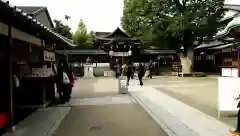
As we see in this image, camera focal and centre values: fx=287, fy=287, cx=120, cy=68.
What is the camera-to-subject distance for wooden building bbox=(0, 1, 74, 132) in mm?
7535

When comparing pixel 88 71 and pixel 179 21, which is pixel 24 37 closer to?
pixel 179 21

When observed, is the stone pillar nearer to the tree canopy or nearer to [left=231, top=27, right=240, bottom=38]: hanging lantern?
the tree canopy

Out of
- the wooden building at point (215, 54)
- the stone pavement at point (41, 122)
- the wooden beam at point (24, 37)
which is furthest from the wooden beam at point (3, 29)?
the wooden building at point (215, 54)

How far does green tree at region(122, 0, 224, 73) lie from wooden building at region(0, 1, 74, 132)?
1718 cm

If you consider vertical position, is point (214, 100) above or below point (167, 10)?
below

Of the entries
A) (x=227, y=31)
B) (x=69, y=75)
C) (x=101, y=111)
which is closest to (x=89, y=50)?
(x=69, y=75)

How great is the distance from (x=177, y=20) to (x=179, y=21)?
0.82 ft

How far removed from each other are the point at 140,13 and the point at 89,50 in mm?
10495

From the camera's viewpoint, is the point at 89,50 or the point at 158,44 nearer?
the point at 158,44

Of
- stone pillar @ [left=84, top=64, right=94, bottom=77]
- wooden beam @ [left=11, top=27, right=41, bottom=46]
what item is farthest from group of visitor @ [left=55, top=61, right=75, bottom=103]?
stone pillar @ [left=84, top=64, right=94, bottom=77]

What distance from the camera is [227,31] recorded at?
27.2 feet

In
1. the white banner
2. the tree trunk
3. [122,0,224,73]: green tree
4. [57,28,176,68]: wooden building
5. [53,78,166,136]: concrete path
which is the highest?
[122,0,224,73]: green tree

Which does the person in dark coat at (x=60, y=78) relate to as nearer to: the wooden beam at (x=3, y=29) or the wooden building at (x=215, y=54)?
the wooden beam at (x=3, y=29)

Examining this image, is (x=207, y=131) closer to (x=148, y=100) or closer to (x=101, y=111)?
(x=101, y=111)
